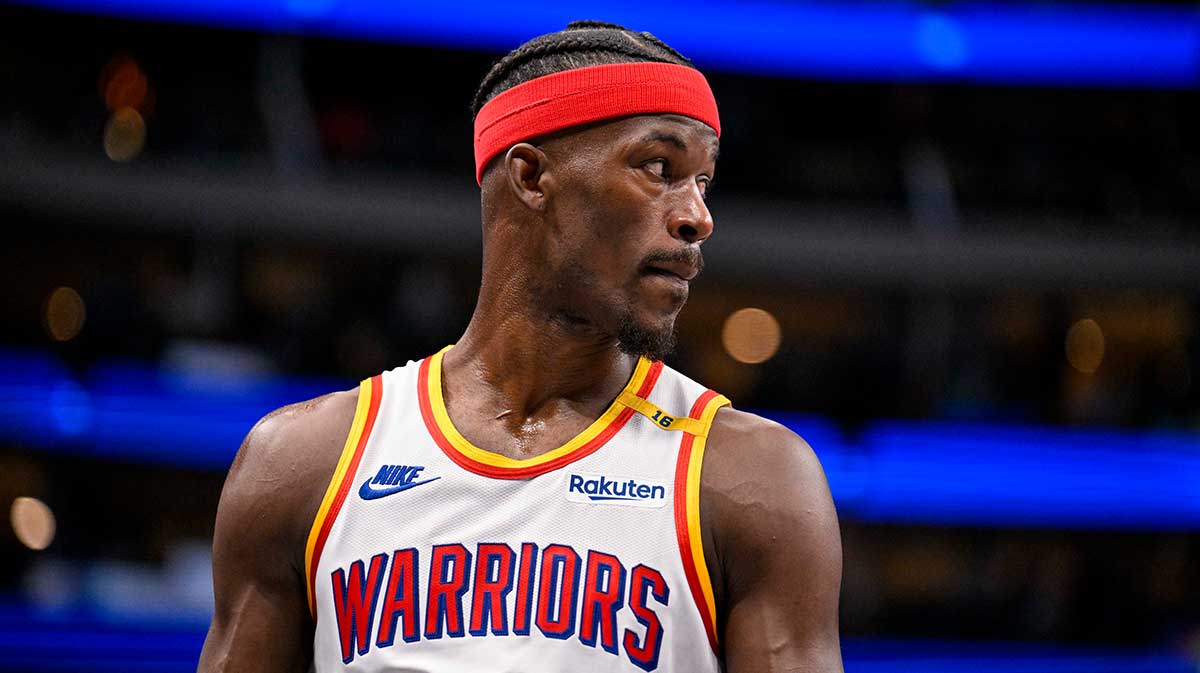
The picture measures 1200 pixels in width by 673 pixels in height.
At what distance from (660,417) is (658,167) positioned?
1.43ft

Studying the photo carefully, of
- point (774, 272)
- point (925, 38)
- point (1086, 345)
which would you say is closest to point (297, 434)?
point (774, 272)

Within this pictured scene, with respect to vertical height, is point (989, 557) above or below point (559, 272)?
above

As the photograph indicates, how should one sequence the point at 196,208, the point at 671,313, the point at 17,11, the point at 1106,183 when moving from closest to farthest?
the point at 671,313 < the point at 196,208 < the point at 17,11 < the point at 1106,183

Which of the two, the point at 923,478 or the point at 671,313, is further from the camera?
the point at 923,478

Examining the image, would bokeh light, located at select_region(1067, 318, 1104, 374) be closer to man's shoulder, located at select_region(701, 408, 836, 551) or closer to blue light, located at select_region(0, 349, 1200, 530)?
blue light, located at select_region(0, 349, 1200, 530)

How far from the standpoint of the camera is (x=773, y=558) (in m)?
2.16

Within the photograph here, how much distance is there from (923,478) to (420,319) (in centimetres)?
453

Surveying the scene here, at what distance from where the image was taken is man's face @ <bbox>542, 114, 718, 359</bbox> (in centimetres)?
232

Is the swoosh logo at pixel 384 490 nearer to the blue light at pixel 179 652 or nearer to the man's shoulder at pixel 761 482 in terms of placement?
the man's shoulder at pixel 761 482

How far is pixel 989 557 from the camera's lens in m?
14.0

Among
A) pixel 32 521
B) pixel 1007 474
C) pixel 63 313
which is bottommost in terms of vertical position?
pixel 32 521

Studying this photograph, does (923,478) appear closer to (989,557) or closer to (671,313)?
(989,557)

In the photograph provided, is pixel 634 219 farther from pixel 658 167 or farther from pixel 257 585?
pixel 257 585

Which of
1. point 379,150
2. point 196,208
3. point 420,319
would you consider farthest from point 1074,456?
point 196,208
